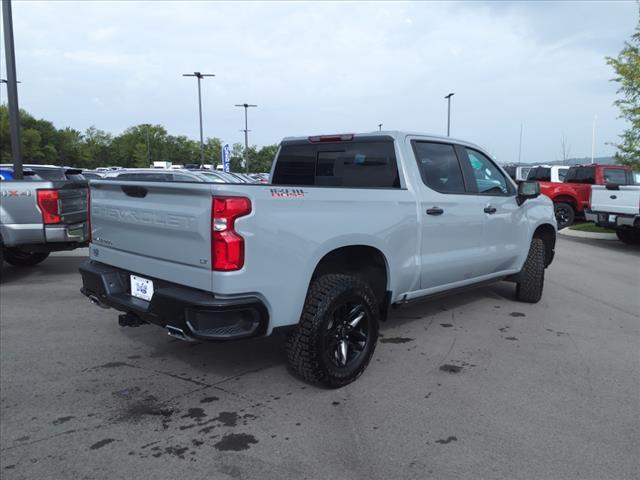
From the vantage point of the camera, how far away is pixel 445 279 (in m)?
4.70

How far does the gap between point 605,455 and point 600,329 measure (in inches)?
105

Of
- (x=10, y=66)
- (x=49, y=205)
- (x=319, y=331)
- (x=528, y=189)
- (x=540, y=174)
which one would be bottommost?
(x=319, y=331)

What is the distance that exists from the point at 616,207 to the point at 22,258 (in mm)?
11351

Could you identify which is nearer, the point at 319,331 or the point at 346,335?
the point at 319,331

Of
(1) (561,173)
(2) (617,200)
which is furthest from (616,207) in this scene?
(1) (561,173)

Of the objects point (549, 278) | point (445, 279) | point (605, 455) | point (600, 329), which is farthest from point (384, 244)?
Result: point (549, 278)

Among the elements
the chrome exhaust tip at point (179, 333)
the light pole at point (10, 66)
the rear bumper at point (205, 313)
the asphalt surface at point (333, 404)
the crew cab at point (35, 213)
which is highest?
the light pole at point (10, 66)

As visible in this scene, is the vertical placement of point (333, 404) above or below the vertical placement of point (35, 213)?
below

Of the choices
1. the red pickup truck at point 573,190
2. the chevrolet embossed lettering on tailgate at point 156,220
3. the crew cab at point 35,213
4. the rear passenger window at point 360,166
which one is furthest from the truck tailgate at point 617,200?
the crew cab at point 35,213

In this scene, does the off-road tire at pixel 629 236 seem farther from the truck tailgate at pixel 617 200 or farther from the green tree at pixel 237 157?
the green tree at pixel 237 157

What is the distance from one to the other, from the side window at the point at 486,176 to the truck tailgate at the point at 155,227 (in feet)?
10.3

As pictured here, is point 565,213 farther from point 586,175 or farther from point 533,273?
point 533,273

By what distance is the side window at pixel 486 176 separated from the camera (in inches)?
204

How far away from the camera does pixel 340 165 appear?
4.70 m
